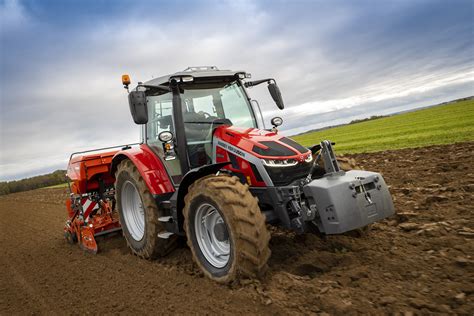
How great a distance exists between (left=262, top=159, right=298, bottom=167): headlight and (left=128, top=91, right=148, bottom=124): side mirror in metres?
1.47

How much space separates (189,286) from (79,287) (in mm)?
1621

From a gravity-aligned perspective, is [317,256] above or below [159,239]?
below

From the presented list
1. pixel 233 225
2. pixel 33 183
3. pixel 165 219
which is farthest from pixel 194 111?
pixel 33 183

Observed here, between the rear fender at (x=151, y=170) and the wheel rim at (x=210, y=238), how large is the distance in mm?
971

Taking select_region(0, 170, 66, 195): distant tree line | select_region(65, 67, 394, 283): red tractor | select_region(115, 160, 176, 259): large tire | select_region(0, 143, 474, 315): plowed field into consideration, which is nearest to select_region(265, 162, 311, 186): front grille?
select_region(65, 67, 394, 283): red tractor

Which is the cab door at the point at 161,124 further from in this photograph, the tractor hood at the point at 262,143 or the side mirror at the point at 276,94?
the side mirror at the point at 276,94

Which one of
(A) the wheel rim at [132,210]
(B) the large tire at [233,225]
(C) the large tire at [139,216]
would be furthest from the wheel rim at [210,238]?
(A) the wheel rim at [132,210]

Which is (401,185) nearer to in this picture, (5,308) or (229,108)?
(229,108)

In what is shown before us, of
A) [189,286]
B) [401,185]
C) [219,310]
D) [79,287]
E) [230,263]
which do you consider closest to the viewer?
[219,310]

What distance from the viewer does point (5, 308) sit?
4504 mm

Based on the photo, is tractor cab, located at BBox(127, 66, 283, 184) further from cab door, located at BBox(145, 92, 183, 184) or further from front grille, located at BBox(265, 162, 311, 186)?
front grille, located at BBox(265, 162, 311, 186)

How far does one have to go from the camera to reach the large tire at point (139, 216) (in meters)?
5.09

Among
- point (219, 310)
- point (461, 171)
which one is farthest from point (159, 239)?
point (461, 171)

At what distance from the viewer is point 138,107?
433 cm
